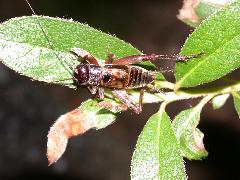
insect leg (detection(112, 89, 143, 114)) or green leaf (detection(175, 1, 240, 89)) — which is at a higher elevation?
green leaf (detection(175, 1, 240, 89))

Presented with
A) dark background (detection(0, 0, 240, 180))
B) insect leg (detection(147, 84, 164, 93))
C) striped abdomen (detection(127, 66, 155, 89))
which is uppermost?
dark background (detection(0, 0, 240, 180))

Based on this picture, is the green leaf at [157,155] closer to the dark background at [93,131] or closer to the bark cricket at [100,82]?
the bark cricket at [100,82]

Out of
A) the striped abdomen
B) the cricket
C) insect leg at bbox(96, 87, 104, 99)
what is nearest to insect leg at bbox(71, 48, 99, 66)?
the cricket

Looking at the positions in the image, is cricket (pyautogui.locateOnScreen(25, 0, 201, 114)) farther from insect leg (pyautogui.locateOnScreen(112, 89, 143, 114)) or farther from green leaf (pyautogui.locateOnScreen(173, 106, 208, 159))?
green leaf (pyautogui.locateOnScreen(173, 106, 208, 159))

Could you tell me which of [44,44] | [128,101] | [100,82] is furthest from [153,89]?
[44,44]

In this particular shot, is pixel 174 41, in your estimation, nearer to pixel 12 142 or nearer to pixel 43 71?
pixel 12 142

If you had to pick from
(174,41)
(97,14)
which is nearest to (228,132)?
(174,41)

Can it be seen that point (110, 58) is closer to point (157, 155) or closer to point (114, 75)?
point (114, 75)
